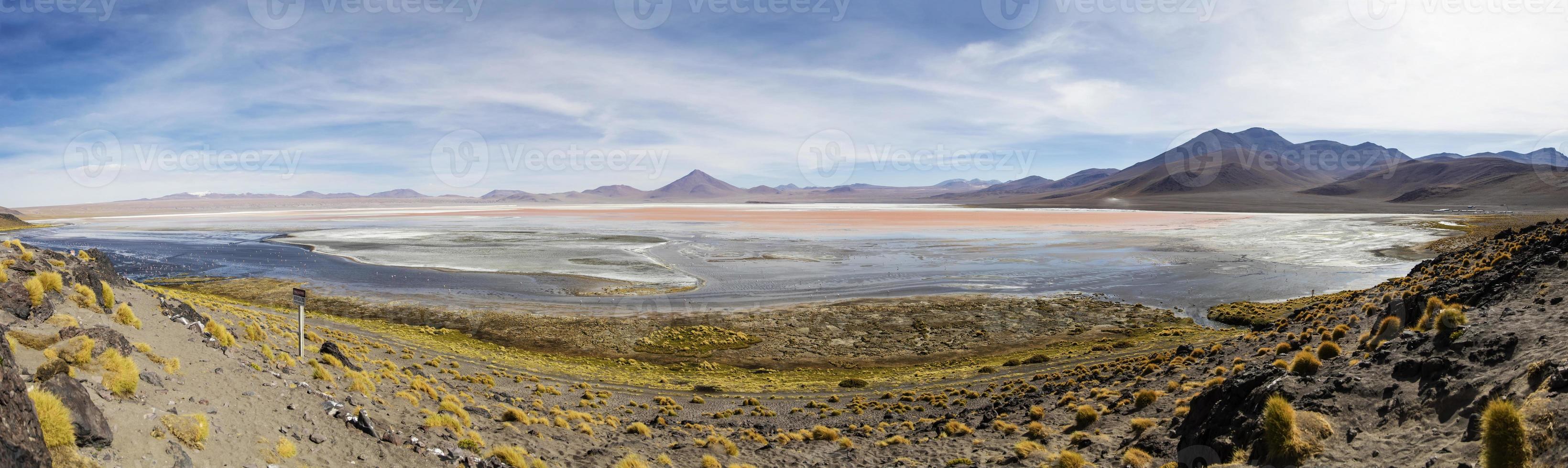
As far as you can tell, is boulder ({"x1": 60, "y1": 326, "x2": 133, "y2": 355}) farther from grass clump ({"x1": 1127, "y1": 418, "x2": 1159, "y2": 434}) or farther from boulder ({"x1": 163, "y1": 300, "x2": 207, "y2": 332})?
grass clump ({"x1": 1127, "y1": 418, "x2": 1159, "y2": 434})

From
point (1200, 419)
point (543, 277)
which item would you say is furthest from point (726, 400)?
point (543, 277)

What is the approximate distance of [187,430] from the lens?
6469 millimetres

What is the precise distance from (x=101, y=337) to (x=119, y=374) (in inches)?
63.1

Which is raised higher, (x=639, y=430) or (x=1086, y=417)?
(x=1086, y=417)

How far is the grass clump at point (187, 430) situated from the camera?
6426mm

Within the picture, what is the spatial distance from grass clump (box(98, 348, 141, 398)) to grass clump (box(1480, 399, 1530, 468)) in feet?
42.2

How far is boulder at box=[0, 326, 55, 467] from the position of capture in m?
4.59

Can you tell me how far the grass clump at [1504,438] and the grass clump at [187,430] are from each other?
470 inches

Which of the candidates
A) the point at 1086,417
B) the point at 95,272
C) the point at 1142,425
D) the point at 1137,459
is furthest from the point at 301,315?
the point at 1142,425

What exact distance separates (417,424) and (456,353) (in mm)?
12476

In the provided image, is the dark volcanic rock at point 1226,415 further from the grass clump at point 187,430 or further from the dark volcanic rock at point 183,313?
the dark volcanic rock at point 183,313

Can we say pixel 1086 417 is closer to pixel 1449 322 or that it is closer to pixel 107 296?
pixel 1449 322

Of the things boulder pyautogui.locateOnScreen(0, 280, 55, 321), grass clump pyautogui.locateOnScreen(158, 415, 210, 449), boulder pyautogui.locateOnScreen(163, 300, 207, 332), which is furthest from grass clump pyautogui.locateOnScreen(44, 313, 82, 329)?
grass clump pyautogui.locateOnScreen(158, 415, 210, 449)

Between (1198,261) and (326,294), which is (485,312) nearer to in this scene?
(326,294)
